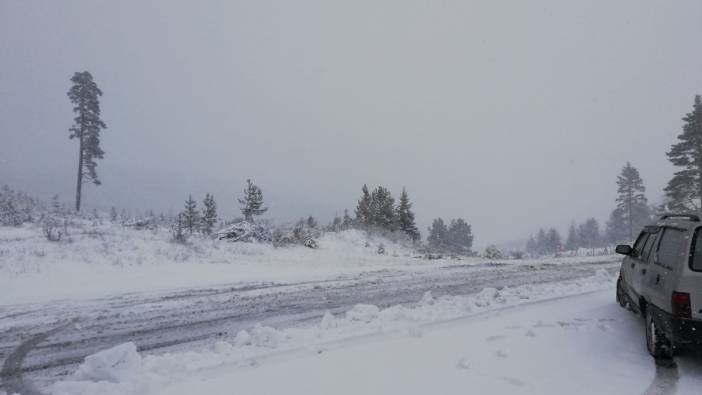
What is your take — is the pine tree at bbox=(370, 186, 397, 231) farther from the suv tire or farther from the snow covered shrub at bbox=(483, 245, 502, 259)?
the suv tire

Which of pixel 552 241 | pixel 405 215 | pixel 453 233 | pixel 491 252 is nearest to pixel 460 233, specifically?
pixel 453 233

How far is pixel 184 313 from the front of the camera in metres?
8.00

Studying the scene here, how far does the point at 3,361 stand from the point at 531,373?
6062 millimetres

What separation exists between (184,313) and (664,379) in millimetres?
7232

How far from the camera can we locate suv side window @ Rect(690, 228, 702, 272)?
14.5ft

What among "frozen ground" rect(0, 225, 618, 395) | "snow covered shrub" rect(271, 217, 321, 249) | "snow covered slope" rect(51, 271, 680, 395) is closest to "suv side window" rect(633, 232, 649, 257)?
"snow covered slope" rect(51, 271, 680, 395)

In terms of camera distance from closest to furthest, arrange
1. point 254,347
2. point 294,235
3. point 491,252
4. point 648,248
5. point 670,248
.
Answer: point 670,248
point 254,347
point 648,248
point 294,235
point 491,252

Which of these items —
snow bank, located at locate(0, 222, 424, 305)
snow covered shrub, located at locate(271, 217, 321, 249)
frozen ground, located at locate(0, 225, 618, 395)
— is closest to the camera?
frozen ground, located at locate(0, 225, 618, 395)

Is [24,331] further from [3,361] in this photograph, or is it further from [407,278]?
[407,278]

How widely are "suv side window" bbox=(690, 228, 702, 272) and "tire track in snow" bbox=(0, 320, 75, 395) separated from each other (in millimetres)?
6672

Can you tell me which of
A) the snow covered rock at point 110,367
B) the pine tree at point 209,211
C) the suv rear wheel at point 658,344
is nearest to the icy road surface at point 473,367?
the suv rear wheel at point 658,344

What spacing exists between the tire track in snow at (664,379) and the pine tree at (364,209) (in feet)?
108

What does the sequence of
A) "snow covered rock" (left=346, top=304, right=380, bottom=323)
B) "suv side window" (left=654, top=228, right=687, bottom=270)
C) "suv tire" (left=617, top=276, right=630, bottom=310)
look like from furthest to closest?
"suv tire" (left=617, top=276, right=630, bottom=310)
"snow covered rock" (left=346, top=304, right=380, bottom=323)
"suv side window" (left=654, top=228, right=687, bottom=270)

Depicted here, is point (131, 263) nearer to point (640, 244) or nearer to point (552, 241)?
point (640, 244)
